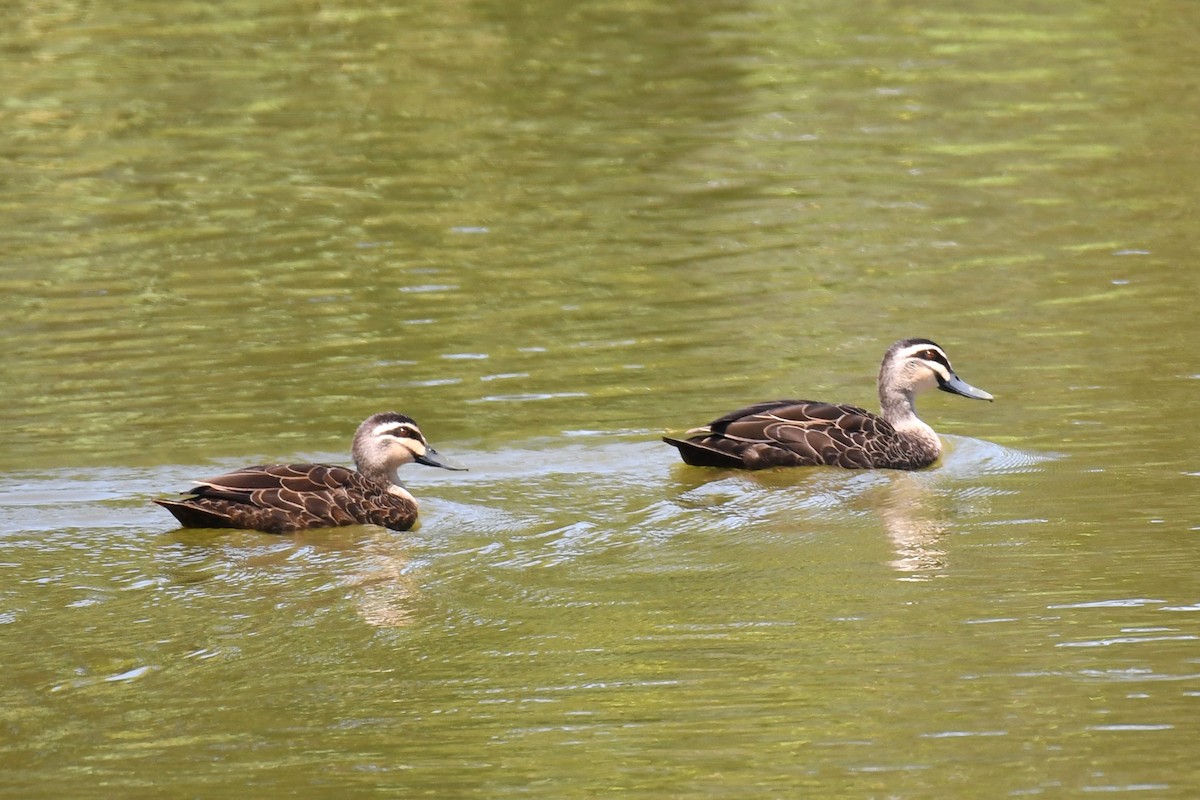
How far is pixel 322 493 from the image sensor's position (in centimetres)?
1158

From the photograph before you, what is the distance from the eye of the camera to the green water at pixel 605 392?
8.34 metres

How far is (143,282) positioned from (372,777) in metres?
10.6

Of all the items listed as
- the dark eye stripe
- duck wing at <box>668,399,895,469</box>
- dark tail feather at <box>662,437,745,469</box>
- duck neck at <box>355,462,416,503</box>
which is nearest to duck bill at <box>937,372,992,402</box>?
the dark eye stripe

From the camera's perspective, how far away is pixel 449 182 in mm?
21031

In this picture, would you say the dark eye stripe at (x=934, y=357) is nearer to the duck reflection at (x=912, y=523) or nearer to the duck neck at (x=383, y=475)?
the duck reflection at (x=912, y=523)

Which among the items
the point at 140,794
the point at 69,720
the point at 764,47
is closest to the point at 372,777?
the point at 140,794

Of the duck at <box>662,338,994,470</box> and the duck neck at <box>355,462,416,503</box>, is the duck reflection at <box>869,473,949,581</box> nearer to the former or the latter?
the duck at <box>662,338,994,470</box>

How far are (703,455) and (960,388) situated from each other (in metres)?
1.92

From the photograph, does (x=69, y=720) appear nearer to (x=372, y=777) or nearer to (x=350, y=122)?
(x=372, y=777)

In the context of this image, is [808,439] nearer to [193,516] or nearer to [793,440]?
[793,440]

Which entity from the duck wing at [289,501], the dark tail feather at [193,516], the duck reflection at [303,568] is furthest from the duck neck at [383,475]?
the dark tail feather at [193,516]

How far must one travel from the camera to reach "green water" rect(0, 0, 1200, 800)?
834 centimetres

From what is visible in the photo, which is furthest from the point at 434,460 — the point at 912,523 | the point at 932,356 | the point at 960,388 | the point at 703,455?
the point at 960,388

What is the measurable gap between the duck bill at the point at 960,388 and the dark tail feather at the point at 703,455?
1578mm
